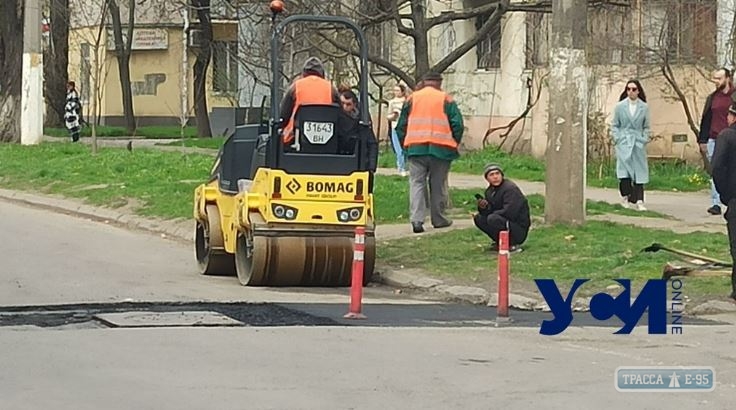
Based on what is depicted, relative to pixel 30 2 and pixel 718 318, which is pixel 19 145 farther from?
pixel 718 318

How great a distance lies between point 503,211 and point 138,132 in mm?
34515

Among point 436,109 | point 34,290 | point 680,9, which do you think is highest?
point 680,9

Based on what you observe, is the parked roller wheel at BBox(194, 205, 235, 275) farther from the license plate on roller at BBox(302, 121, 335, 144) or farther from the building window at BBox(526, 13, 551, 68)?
the building window at BBox(526, 13, 551, 68)

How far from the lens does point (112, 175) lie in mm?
26516

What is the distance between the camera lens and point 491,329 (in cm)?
1174

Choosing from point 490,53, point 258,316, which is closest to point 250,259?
point 258,316

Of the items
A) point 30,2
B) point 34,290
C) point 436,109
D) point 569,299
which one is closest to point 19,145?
point 30,2

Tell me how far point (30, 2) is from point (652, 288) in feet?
76.9

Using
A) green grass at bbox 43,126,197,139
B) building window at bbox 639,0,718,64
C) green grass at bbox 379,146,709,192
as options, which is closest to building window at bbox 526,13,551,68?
green grass at bbox 379,146,709,192

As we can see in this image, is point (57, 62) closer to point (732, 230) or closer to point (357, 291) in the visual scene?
point (357, 291)

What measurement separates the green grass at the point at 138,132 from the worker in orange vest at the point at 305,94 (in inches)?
1230

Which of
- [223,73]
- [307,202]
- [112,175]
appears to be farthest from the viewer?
[223,73]

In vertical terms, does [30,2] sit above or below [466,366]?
above

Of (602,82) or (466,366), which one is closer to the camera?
(466,366)
